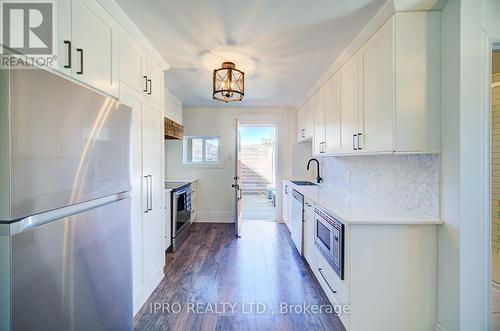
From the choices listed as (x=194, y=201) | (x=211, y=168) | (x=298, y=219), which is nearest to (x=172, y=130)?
(x=211, y=168)

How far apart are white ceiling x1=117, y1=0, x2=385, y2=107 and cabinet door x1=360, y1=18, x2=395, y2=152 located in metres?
0.23

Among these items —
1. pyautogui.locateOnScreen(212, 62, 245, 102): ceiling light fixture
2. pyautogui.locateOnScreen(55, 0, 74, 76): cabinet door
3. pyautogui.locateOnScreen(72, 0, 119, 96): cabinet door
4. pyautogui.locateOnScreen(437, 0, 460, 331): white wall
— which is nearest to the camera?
pyautogui.locateOnScreen(55, 0, 74, 76): cabinet door

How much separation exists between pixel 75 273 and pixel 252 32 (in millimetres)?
2084

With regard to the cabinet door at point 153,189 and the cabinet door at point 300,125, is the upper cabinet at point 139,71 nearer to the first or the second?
→ the cabinet door at point 153,189

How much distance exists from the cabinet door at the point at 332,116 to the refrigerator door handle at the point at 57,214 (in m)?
2.35

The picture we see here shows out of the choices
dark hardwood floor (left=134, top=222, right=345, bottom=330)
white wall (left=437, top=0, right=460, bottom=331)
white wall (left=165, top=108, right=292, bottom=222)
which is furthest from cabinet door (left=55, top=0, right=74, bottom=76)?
white wall (left=165, top=108, right=292, bottom=222)

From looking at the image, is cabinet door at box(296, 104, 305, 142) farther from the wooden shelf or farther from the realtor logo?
the realtor logo

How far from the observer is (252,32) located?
6.64 feet

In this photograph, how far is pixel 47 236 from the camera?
900 mm

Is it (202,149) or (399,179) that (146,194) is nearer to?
(399,179)

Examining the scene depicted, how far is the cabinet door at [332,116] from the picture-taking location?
8.86 ft

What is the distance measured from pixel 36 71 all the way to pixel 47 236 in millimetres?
621

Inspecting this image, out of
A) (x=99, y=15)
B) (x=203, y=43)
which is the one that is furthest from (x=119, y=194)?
(x=203, y=43)

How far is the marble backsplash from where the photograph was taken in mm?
1696
